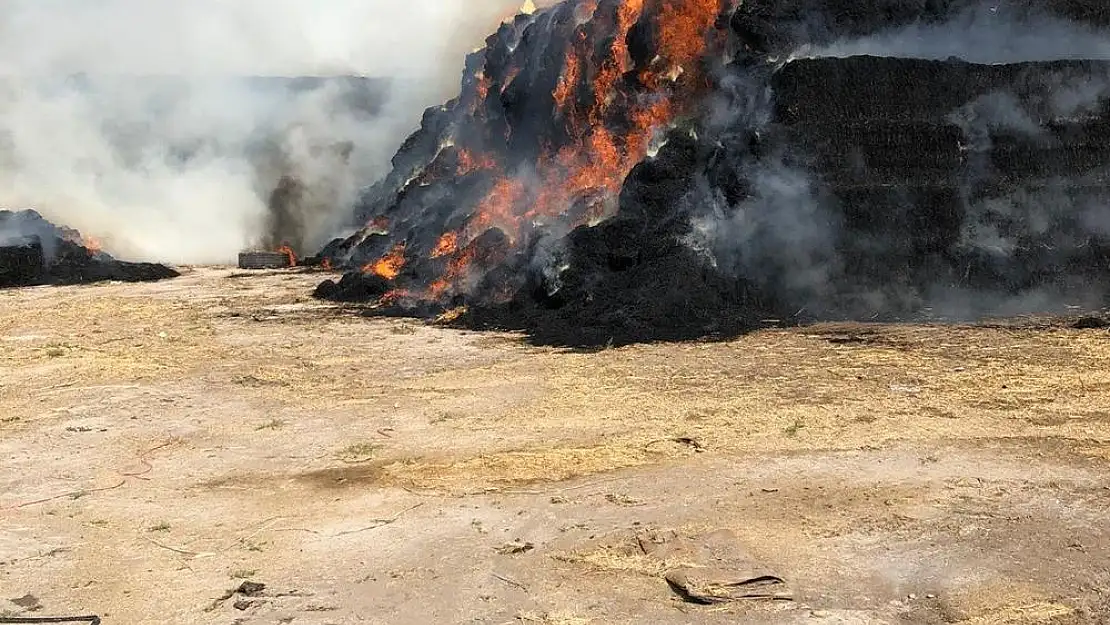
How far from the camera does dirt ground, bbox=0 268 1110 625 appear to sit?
5.44 metres

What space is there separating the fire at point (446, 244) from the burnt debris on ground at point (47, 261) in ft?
41.3

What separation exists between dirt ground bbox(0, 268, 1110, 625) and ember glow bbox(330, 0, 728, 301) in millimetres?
9008

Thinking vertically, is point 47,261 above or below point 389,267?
above

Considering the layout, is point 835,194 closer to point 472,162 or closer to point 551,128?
point 551,128

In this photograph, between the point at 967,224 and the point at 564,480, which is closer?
the point at 564,480

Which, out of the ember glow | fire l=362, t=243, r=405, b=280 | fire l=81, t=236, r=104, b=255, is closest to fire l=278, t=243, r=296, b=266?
the ember glow

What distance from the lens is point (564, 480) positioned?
25.0 ft

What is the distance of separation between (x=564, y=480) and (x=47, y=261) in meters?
29.6

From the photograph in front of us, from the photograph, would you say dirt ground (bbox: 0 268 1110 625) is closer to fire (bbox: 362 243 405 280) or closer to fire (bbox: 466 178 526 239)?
fire (bbox: 362 243 405 280)

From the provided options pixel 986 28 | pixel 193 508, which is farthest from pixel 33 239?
pixel 986 28

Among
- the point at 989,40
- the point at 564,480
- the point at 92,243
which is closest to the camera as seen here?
the point at 564,480

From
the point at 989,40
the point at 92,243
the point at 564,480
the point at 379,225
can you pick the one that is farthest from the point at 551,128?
the point at 564,480

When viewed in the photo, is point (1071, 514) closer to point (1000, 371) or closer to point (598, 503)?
point (598, 503)

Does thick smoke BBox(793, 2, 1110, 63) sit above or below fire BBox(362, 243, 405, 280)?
above
